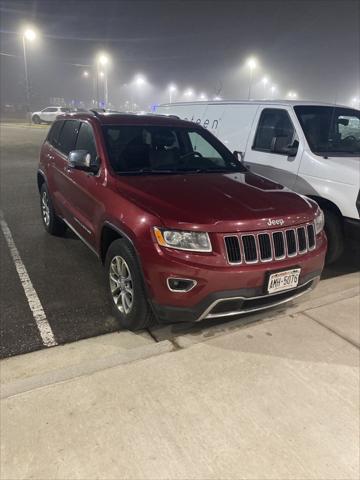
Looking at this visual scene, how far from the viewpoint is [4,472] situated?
203 cm

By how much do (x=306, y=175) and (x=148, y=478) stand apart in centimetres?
402

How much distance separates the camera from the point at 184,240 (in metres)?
2.79

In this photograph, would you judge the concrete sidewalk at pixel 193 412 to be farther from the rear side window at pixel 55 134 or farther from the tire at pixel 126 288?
the rear side window at pixel 55 134

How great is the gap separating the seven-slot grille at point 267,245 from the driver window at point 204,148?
4.79 ft

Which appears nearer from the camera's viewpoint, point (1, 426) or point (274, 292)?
point (1, 426)

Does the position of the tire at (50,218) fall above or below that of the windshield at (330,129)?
below

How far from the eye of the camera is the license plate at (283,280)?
293 cm

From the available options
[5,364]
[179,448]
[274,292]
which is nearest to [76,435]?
[179,448]

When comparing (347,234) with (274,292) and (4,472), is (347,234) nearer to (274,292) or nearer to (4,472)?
(274,292)

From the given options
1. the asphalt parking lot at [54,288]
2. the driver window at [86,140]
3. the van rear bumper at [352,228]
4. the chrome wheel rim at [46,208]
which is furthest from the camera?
the chrome wheel rim at [46,208]

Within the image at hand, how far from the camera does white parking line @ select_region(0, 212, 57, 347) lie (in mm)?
3268

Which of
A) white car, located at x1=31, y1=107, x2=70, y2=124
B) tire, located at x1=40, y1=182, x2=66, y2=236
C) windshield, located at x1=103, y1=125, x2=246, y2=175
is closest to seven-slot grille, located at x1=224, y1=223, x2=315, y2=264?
windshield, located at x1=103, y1=125, x2=246, y2=175

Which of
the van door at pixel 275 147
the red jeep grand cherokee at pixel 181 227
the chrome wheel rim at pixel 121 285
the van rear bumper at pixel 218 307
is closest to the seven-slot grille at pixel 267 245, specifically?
the red jeep grand cherokee at pixel 181 227

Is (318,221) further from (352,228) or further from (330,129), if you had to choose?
(330,129)
